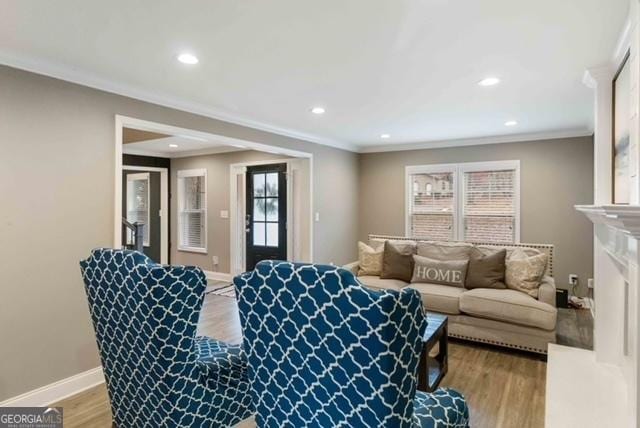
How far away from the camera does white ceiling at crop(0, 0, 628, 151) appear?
1.91m

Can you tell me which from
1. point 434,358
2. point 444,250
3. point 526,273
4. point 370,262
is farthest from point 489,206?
point 434,358

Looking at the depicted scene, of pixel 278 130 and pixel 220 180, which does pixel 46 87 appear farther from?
pixel 220 180

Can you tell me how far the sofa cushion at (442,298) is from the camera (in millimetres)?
3680

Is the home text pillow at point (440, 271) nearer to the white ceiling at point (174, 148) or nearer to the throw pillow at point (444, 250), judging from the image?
the throw pillow at point (444, 250)

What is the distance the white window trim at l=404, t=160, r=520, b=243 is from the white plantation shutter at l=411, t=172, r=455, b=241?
5 centimetres

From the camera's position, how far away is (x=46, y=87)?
259 centimetres

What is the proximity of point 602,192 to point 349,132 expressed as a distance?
3.14 m

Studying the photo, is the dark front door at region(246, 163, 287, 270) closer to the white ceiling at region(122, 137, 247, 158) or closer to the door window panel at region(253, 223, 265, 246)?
the door window panel at region(253, 223, 265, 246)

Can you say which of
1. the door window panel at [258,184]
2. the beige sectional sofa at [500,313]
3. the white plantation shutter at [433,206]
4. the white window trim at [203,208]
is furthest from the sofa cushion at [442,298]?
the white window trim at [203,208]

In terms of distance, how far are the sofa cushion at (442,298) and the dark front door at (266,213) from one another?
2832 millimetres

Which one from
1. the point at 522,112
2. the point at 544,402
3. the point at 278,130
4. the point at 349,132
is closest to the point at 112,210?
the point at 278,130

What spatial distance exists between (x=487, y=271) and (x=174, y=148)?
5.47m

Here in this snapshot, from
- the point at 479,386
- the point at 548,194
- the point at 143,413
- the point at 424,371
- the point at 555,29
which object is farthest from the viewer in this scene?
the point at 548,194

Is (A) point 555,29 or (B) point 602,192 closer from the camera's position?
(A) point 555,29
